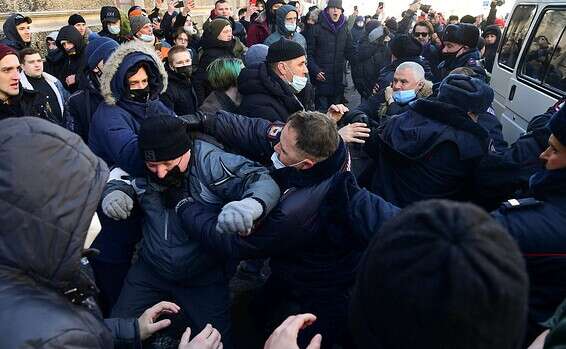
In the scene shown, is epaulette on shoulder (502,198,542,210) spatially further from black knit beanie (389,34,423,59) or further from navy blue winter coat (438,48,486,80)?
black knit beanie (389,34,423,59)

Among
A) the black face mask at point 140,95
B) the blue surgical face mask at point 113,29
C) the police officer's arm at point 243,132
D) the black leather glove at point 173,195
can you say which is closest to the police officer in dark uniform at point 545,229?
the police officer's arm at point 243,132

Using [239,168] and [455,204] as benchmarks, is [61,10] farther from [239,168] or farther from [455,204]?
[455,204]

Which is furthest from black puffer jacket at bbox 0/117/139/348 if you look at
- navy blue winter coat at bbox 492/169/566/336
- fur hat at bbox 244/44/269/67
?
fur hat at bbox 244/44/269/67

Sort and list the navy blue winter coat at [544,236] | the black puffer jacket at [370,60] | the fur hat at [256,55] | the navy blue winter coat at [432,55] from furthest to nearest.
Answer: the navy blue winter coat at [432,55], the black puffer jacket at [370,60], the fur hat at [256,55], the navy blue winter coat at [544,236]

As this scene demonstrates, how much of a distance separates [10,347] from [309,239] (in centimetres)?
125

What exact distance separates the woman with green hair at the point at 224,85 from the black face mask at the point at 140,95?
16.0 inches

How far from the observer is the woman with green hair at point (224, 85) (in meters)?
3.01

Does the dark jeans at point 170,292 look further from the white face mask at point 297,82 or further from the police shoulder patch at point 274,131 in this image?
the white face mask at point 297,82

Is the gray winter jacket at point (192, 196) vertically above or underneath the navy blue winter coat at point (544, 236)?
underneath

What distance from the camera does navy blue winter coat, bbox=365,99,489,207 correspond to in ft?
7.55

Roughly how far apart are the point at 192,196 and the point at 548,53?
3.31 m

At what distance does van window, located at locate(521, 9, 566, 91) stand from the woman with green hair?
98.4 inches

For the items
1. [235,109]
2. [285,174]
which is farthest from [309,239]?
[235,109]

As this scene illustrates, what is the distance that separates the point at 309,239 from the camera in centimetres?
194
